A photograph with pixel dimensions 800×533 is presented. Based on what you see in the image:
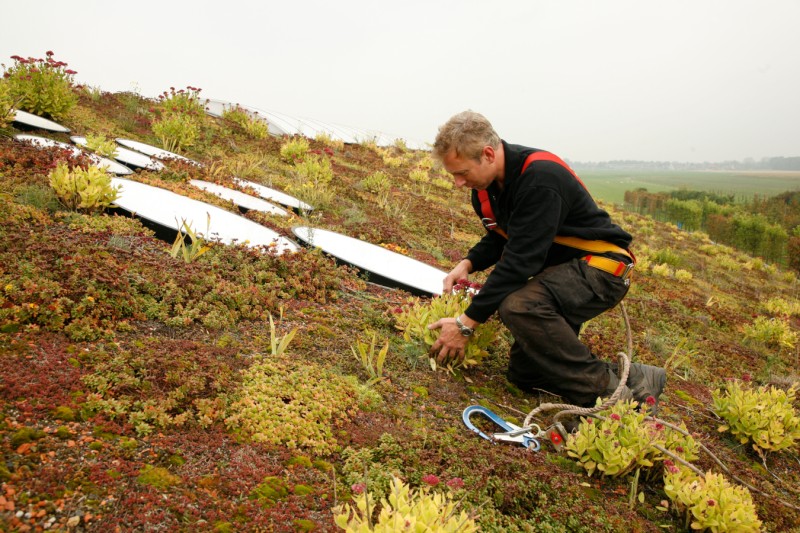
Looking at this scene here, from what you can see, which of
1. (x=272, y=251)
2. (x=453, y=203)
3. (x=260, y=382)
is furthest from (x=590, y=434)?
(x=453, y=203)

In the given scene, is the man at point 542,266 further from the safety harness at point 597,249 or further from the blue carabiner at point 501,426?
the blue carabiner at point 501,426

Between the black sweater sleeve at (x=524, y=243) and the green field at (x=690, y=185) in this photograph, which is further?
the green field at (x=690, y=185)

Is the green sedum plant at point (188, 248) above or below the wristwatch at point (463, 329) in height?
above

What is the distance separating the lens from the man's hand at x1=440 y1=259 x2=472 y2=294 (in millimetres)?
3461

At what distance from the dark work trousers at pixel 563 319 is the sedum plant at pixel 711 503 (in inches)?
30.1

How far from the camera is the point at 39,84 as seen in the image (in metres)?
7.08

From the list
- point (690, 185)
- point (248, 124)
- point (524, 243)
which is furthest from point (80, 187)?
point (690, 185)

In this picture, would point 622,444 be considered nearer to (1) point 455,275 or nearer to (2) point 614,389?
(2) point 614,389

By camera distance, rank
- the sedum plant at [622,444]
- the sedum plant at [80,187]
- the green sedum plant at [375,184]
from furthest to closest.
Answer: the green sedum plant at [375,184]
the sedum plant at [80,187]
the sedum plant at [622,444]

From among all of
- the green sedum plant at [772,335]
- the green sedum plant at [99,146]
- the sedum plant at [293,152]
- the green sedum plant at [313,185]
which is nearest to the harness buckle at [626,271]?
the green sedum plant at [313,185]

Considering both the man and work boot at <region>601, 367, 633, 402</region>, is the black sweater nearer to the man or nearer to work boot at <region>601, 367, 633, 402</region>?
the man

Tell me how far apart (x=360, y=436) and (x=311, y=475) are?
0.35m

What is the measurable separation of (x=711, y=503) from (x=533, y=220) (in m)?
1.60

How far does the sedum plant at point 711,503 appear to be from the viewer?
6.76 ft
